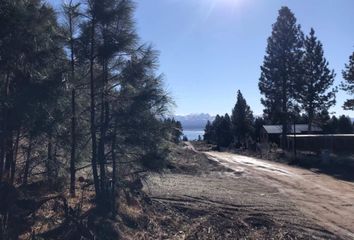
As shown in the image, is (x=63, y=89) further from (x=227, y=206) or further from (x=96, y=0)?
(x=227, y=206)

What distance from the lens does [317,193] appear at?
19688 mm

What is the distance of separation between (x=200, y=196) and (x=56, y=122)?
7601 millimetres

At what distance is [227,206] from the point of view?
14.8m

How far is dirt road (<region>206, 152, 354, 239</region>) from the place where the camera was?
13675 mm

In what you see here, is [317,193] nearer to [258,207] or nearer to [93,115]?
[258,207]

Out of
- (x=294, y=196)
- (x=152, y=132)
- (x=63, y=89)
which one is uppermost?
(x=63, y=89)

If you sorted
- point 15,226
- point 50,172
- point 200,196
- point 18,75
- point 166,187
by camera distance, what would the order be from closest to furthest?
1. point 15,226
2. point 18,75
3. point 50,172
4. point 200,196
5. point 166,187

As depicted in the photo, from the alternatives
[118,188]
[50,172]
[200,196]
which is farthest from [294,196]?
[50,172]

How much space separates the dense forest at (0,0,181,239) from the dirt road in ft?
17.7

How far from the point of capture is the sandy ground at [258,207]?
11.8m

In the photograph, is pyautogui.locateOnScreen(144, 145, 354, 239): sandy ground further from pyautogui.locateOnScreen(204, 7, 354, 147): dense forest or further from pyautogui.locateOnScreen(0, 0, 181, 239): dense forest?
pyautogui.locateOnScreen(204, 7, 354, 147): dense forest

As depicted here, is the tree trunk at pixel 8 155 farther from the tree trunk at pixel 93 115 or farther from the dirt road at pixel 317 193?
the dirt road at pixel 317 193

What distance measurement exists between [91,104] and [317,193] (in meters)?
12.2

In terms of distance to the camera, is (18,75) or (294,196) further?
(294,196)
